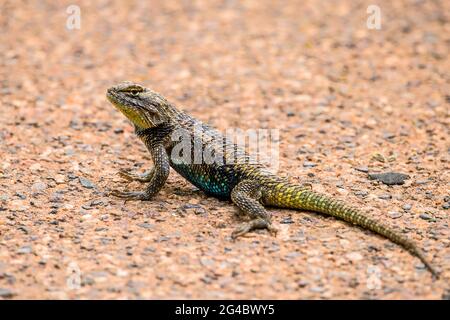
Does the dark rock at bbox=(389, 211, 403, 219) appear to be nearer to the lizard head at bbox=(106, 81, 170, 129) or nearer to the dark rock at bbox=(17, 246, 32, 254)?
the lizard head at bbox=(106, 81, 170, 129)

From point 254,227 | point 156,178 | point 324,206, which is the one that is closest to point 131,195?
point 156,178

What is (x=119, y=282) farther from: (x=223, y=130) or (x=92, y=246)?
(x=223, y=130)

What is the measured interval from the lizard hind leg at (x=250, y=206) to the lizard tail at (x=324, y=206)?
0.18 m

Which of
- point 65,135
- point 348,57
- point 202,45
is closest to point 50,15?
point 202,45

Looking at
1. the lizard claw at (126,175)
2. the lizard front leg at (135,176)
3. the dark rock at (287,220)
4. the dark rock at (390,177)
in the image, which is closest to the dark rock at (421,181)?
the dark rock at (390,177)

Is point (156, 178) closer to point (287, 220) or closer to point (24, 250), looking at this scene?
point (287, 220)

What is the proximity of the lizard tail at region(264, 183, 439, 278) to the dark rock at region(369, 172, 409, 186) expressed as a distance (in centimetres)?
158

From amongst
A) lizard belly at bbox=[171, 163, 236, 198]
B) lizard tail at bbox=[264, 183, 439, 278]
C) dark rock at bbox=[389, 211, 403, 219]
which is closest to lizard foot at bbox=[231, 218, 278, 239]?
lizard tail at bbox=[264, 183, 439, 278]

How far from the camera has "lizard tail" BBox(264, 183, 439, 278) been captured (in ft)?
21.9

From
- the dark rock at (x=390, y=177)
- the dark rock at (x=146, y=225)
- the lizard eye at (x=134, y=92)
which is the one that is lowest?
the dark rock at (x=146, y=225)

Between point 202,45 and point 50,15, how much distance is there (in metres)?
4.39

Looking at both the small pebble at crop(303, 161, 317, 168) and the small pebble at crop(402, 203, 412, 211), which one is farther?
the small pebble at crop(303, 161, 317, 168)

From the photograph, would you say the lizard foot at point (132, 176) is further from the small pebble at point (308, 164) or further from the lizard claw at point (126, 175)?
the small pebble at point (308, 164)

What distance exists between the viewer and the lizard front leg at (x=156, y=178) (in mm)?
7668
